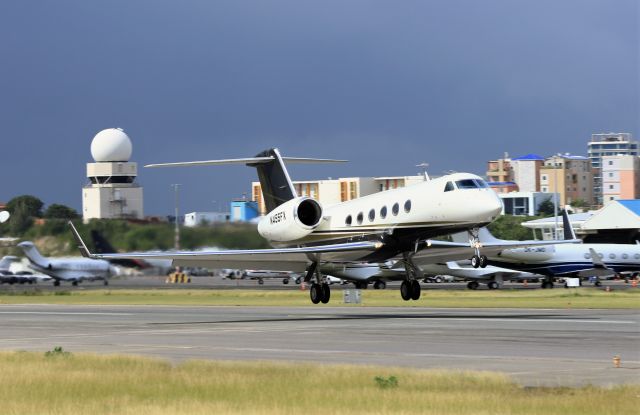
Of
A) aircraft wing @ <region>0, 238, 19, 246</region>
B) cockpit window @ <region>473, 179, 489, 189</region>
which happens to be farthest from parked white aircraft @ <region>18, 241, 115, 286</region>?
cockpit window @ <region>473, 179, 489, 189</region>

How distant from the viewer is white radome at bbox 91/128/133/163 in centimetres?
12306

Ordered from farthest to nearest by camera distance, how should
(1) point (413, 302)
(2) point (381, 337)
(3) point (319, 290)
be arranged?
(1) point (413, 302)
(3) point (319, 290)
(2) point (381, 337)

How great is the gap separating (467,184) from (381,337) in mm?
7576

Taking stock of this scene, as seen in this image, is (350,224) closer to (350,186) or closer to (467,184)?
(467,184)

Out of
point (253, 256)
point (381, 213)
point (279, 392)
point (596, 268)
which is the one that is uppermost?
point (381, 213)

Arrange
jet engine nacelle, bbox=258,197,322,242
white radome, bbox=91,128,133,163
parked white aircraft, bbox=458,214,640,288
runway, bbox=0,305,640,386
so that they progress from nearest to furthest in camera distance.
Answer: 1. runway, bbox=0,305,640,386
2. jet engine nacelle, bbox=258,197,322,242
3. parked white aircraft, bbox=458,214,640,288
4. white radome, bbox=91,128,133,163

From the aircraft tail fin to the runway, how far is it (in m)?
20.5

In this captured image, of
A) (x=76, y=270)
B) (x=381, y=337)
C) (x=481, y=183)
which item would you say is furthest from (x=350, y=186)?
(x=381, y=337)

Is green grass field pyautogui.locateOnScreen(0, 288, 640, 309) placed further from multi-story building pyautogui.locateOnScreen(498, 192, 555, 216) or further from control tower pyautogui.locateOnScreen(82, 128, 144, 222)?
multi-story building pyautogui.locateOnScreen(498, 192, 555, 216)

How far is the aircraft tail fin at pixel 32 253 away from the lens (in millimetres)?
64900

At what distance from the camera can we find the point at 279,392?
17.1m

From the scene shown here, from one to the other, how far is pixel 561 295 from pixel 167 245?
2389 cm

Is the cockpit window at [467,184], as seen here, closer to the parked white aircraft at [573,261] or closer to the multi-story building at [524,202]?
the parked white aircraft at [573,261]

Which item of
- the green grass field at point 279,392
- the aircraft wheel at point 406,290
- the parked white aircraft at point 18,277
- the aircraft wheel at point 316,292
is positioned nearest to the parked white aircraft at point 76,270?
the parked white aircraft at point 18,277
